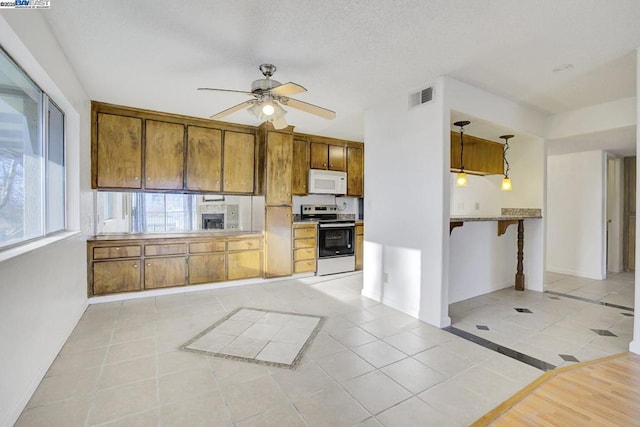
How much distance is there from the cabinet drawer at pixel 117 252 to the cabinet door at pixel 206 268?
Result: 0.68 m

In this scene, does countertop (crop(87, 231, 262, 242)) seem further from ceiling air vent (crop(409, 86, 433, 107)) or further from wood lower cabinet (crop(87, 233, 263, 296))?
ceiling air vent (crop(409, 86, 433, 107))

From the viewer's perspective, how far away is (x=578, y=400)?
6.02 feet

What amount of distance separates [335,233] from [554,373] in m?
3.59

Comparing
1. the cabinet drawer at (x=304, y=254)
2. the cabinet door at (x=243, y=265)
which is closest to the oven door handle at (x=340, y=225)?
the cabinet drawer at (x=304, y=254)

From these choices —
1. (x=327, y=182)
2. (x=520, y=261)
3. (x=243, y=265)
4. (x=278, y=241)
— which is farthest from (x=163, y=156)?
(x=520, y=261)

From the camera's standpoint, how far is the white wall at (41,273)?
161 centimetres

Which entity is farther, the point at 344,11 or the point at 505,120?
the point at 505,120

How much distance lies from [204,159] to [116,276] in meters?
1.95

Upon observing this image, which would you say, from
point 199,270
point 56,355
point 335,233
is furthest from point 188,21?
point 335,233

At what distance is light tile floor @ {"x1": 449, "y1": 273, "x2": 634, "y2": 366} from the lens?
2.52 m

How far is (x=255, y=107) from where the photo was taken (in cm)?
277

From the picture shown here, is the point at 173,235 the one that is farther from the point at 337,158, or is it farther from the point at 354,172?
the point at 354,172

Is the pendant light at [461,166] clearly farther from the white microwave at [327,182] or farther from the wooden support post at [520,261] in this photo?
the white microwave at [327,182]

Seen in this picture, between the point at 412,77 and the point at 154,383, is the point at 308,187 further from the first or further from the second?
the point at 154,383
